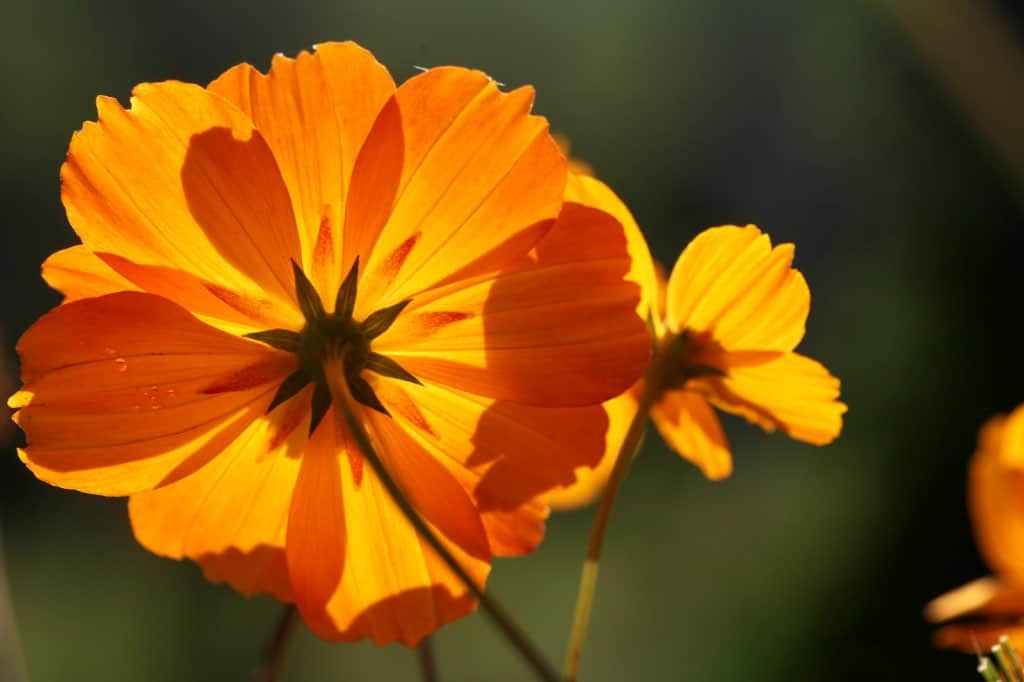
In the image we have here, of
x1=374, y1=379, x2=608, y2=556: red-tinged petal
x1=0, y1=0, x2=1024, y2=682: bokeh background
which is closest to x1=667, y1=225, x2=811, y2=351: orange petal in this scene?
x1=374, y1=379, x2=608, y2=556: red-tinged petal

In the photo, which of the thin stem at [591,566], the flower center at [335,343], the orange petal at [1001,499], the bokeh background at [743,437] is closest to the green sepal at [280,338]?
the flower center at [335,343]

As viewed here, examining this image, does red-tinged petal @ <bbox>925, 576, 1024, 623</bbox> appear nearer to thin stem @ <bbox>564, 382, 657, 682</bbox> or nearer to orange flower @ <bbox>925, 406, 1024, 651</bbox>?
orange flower @ <bbox>925, 406, 1024, 651</bbox>

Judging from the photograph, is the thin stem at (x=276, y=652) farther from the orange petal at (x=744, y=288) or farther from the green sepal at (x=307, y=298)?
the orange petal at (x=744, y=288)

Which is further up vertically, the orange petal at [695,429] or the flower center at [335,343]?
the flower center at [335,343]

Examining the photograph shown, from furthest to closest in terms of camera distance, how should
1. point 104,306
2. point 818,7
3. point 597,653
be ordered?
point 818,7 < point 597,653 < point 104,306

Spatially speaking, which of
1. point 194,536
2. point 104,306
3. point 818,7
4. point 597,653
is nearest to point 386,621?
point 194,536

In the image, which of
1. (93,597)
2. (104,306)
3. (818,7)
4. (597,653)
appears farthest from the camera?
(818,7)

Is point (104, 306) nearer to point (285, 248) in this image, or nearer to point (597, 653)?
point (285, 248)
